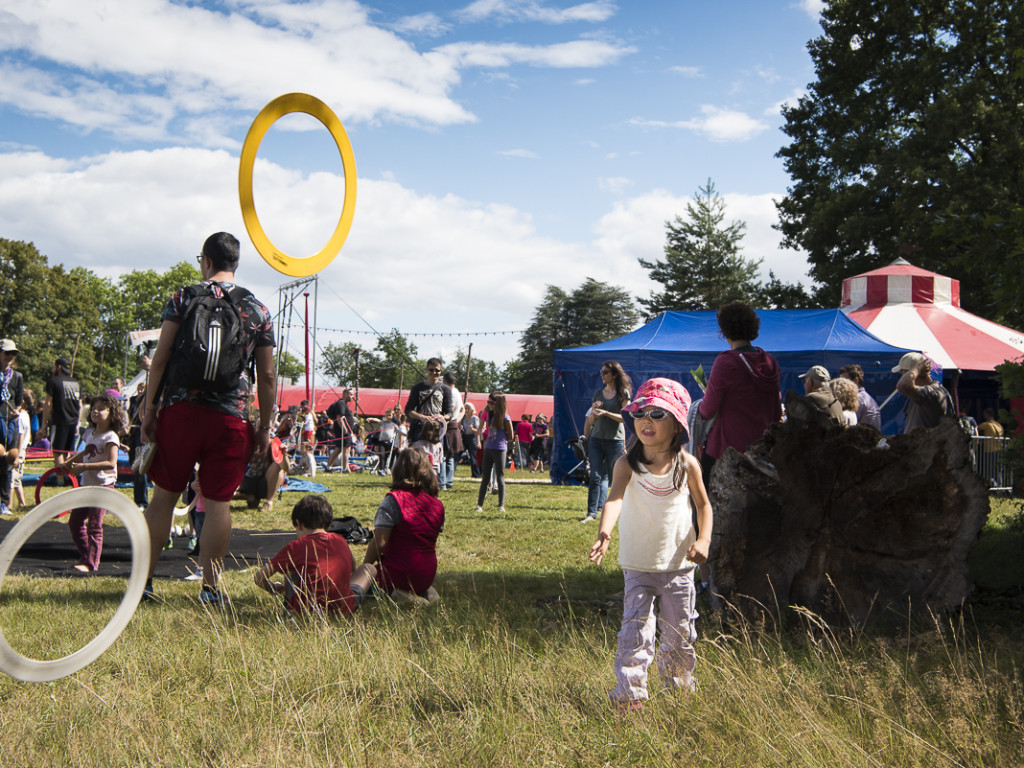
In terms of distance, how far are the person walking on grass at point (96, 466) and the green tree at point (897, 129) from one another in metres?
19.3

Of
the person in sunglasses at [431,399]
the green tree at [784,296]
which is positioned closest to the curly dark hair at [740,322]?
the person in sunglasses at [431,399]

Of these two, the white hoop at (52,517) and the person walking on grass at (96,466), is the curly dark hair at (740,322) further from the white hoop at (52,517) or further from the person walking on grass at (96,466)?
the person walking on grass at (96,466)

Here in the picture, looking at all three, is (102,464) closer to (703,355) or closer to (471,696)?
(471,696)

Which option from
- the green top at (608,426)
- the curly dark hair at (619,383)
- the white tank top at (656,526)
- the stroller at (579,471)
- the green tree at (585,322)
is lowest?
the stroller at (579,471)

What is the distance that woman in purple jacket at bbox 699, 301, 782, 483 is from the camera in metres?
5.33

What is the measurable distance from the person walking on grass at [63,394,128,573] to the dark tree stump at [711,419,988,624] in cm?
446

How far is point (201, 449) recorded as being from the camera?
4.68 m

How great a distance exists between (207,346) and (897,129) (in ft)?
95.0

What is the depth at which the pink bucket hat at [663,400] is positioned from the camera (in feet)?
11.4

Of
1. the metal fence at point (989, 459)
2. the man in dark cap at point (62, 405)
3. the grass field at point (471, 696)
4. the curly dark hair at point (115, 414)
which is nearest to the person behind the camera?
the grass field at point (471, 696)

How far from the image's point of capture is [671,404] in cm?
348

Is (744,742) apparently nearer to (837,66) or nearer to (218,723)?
(218,723)

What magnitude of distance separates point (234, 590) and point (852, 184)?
93.9 ft

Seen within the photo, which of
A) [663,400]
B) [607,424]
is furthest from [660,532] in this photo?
[607,424]
